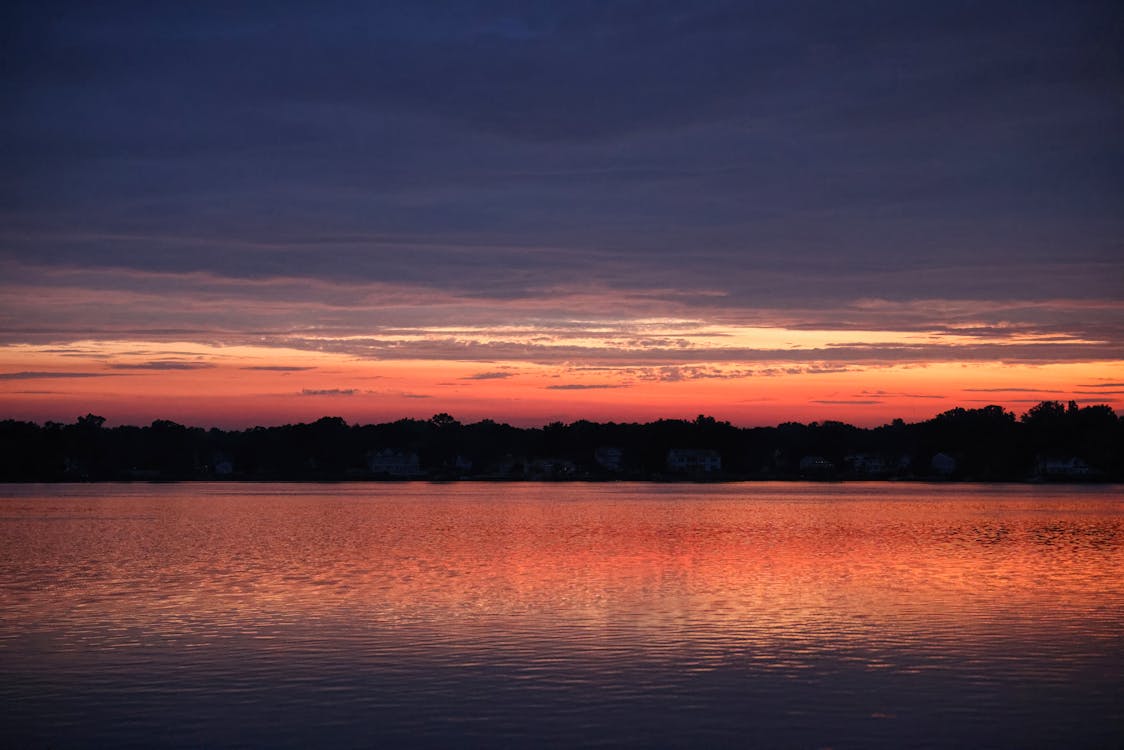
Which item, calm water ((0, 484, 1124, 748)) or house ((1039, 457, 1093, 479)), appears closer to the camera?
calm water ((0, 484, 1124, 748))

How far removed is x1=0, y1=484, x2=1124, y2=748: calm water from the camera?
17078 millimetres

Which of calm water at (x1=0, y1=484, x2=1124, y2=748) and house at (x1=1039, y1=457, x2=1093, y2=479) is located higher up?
house at (x1=1039, y1=457, x2=1093, y2=479)

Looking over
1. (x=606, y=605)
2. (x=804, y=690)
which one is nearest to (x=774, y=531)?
(x=606, y=605)

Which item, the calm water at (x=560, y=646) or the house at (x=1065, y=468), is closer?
the calm water at (x=560, y=646)

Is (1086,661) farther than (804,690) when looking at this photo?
Yes

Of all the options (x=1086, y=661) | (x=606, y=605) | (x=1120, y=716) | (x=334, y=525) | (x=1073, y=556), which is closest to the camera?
(x=1120, y=716)

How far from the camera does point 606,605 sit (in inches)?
1162

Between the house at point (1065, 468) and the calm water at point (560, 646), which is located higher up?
the house at point (1065, 468)

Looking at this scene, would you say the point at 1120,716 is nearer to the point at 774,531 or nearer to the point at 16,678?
the point at 16,678

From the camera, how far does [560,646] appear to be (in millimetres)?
23266

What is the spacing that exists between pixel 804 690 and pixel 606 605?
417 inches

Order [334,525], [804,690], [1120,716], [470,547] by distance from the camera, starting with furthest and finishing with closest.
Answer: [334,525]
[470,547]
[804,690]
[1120,716]

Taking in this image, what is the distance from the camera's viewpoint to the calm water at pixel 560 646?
17.1 m

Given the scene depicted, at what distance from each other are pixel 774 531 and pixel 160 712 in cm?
4763
